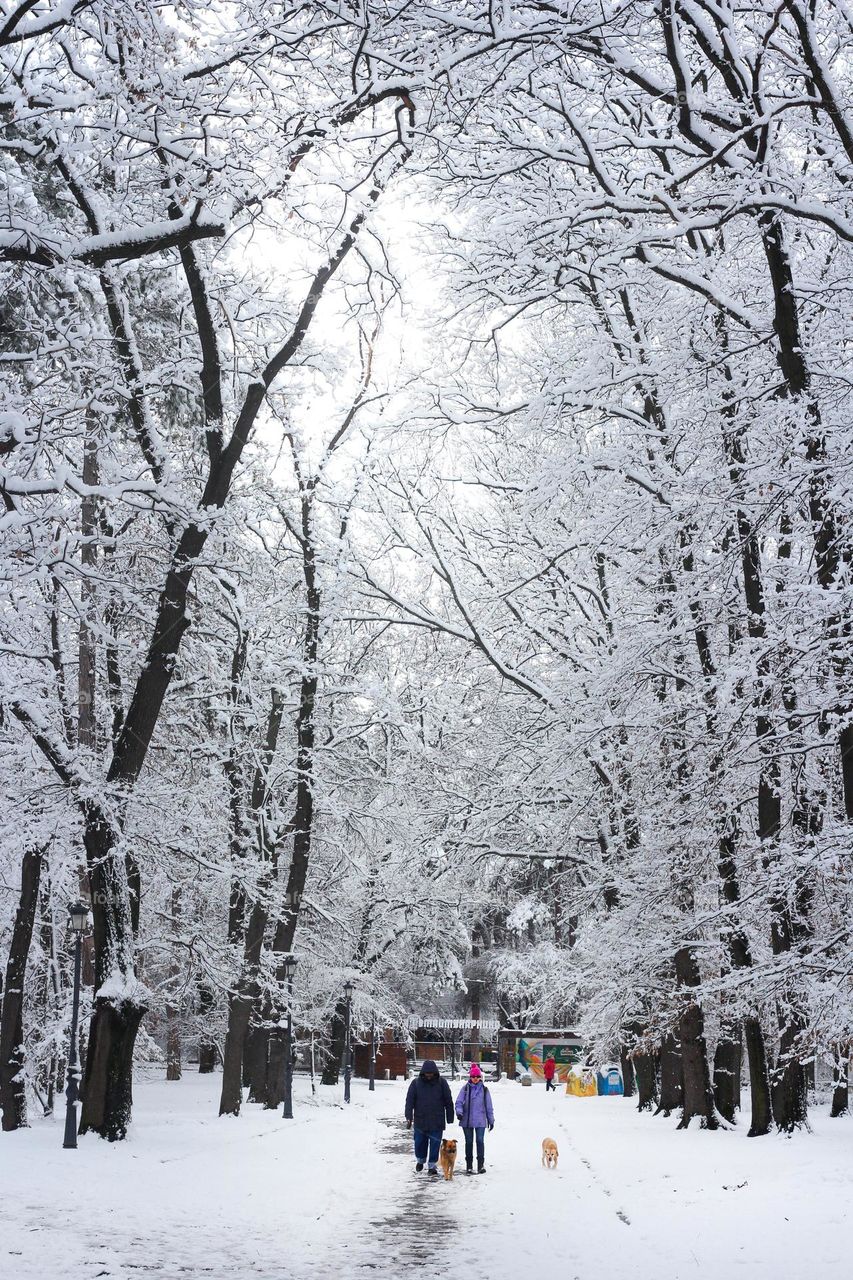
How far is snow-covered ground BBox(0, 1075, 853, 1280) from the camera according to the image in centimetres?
876

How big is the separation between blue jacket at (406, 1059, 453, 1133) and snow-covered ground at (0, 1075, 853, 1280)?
2.24 feet

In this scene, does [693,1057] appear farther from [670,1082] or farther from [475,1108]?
[670,1082]

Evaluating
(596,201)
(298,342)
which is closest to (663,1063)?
(298,342)

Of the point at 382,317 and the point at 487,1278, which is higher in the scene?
the point at 382,317

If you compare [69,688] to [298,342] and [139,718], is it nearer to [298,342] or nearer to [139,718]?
[139,718]

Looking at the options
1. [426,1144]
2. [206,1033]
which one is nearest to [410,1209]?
[426,1144]

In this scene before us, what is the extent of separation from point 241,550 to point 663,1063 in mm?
16542

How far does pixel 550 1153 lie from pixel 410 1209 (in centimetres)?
476

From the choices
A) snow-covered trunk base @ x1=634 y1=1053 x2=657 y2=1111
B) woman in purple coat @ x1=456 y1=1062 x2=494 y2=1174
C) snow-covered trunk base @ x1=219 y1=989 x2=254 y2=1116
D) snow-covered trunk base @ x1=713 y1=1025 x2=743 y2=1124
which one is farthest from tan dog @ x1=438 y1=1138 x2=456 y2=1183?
snow-covered trunk base @ x1=634 y1=1053 x2=657 y2=1111

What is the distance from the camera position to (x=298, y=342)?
57.5 feet

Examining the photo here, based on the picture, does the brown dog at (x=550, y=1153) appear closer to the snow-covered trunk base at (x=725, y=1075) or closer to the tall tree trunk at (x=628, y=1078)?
the snow-covered trunk base at (x=725, y=1075)

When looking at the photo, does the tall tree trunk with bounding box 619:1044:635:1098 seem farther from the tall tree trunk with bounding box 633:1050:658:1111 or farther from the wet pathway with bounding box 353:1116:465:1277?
the wet pathway with bounding box 353:1116:465:1277

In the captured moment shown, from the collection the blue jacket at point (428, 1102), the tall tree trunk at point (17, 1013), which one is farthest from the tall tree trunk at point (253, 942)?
the blue jacket at point (428, 1102)

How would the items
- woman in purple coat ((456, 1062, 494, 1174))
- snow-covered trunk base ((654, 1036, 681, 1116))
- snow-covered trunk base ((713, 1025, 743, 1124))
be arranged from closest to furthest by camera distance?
woman in purple coat ((456, 1062, 494, 1174)), snow-covered trunk base ((713, 1025, 743, 1124)), snow-covered trunk base ((654, 1036, 681, 1116))
